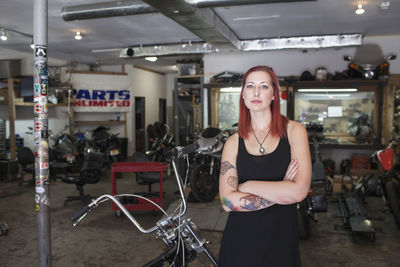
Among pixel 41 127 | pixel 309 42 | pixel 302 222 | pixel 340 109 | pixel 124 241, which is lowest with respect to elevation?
pixel 124 241

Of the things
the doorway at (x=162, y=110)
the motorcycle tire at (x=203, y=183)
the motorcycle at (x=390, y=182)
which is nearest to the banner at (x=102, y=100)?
the doorway at (x=162, y=110)

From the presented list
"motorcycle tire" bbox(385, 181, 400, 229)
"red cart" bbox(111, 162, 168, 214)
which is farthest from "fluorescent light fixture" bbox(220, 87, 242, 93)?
"motorcycle tire" bbox(385, 181, 400, 229)

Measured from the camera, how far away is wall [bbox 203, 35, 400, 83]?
23.7ft

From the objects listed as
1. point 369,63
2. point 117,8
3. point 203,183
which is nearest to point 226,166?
point 117,8

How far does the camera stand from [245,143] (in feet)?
5.51

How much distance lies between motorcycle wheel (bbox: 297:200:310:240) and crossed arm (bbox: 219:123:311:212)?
104 inches

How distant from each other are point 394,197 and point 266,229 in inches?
139

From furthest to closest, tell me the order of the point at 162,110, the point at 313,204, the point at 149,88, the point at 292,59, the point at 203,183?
the point at 162,110 → the point at 149,88 → the point at 292,59 → the point at 203,183 → the point at 313,204

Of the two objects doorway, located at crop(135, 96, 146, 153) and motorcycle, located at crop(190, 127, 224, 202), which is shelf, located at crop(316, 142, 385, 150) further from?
doorway, located at crop(135, 96, 146, 153)

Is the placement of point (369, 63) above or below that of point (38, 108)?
above

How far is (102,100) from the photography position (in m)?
10.4

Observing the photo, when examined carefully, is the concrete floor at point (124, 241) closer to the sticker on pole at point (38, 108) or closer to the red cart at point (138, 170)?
the red cart at point (138, 170)

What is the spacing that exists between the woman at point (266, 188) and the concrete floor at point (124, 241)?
2139 mm

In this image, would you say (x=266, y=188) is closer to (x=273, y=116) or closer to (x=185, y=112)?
(x=273, y=116)
